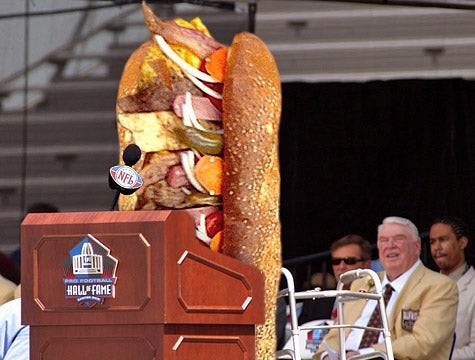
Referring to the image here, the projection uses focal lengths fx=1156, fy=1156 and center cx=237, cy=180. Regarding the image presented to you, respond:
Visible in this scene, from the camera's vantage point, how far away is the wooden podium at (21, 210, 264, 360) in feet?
9.09

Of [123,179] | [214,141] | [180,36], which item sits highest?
[180,36]

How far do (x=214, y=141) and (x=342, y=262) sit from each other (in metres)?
3.52

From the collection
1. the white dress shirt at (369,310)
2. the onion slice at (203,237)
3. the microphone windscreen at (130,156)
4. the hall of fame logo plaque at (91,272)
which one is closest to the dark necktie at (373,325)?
the white dress shirt at (369,310)

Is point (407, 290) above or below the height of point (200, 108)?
below

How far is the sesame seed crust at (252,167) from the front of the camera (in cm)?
334

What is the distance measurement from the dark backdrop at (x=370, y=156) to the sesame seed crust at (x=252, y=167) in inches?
165

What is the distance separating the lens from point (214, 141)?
11.2 feet

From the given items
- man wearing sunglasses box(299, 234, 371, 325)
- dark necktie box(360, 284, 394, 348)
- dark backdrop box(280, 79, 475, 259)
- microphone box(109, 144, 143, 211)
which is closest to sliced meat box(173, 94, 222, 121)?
microphone box(109, 144, 143, 211)

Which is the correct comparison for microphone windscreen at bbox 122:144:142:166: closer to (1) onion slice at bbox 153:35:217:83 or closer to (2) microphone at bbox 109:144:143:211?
(2) microphone at bbox 109:144:143:211

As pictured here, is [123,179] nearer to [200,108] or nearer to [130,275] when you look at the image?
[130,275]

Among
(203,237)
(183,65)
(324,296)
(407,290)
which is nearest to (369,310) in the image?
(407,290)

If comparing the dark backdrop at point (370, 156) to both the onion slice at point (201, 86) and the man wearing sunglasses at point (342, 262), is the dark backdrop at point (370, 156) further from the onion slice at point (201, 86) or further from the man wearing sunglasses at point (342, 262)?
the onion slice at point (201, 86)

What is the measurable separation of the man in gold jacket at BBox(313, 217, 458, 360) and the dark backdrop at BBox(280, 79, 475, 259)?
4.05 feet

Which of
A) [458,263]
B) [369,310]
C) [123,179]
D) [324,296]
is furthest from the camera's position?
[458,263]
